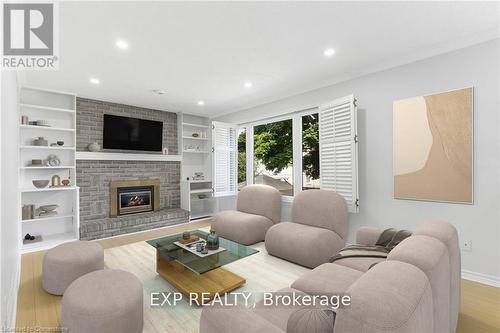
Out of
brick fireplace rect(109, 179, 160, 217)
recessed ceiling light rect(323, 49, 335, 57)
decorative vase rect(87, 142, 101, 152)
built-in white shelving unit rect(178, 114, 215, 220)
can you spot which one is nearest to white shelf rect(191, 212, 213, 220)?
built-in white shelving unit rect(178, 114, 215, 220)

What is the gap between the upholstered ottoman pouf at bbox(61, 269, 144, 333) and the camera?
166 cm

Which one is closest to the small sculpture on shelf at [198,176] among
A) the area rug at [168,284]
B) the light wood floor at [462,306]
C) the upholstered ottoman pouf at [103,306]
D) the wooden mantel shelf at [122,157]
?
the wooden mantel shelf at [122,157]

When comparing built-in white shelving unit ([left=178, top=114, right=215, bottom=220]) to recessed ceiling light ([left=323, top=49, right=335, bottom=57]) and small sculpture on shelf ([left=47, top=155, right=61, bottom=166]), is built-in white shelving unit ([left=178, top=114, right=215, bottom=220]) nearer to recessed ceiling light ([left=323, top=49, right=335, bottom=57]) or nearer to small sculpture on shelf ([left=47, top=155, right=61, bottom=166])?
small sculpture on shelf ([left=47, top=155, right=61, bottom=166])

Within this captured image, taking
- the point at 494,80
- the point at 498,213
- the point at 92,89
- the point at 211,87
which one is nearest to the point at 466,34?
the point at 494,80

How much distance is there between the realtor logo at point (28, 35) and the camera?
6.60 ft

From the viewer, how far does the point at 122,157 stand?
16.3 ft

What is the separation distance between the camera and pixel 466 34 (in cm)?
251

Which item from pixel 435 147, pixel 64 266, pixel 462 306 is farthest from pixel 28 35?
pixel 462 306

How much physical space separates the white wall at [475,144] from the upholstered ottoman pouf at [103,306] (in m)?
2.99

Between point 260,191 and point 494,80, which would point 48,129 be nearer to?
point 260,191

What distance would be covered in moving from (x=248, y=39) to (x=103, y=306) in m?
2.67

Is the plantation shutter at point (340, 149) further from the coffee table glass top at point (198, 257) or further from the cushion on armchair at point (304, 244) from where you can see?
the coffee table glass top at point (198, 257)

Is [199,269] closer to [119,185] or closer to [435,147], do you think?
[435,147]

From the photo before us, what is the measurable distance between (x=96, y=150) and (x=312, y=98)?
4.15m
